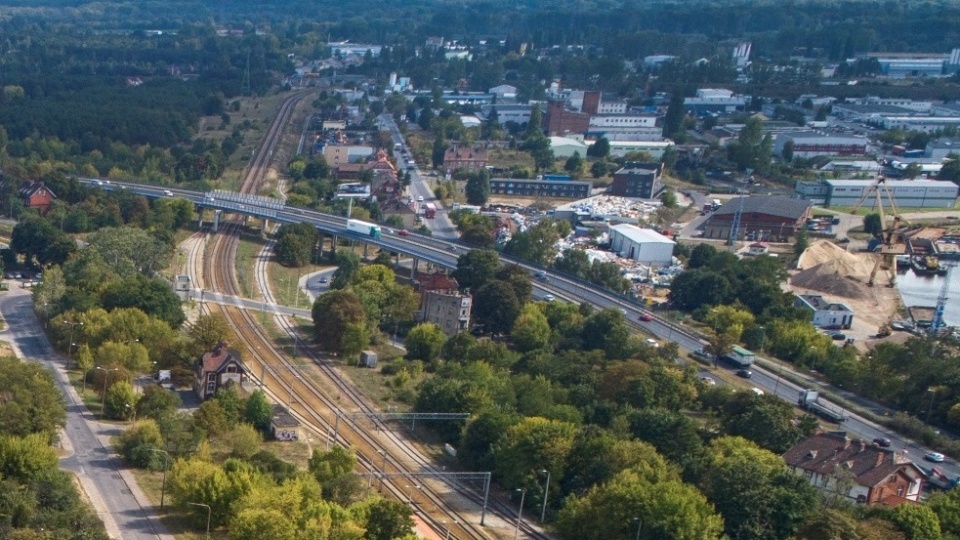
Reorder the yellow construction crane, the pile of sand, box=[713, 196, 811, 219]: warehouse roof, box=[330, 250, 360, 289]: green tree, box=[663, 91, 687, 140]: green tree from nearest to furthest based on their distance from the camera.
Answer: box=[330, 250, 360, 289]: green tree → the pile of sand → the yellow construction crane → box=[713, 196, 811, 219]: warehouse roof → box=[663, 91, 687, 140]: green tree

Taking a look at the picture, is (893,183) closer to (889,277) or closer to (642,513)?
(889,277)

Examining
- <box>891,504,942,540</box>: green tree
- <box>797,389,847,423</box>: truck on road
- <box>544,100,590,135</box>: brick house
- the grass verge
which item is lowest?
the grass verge

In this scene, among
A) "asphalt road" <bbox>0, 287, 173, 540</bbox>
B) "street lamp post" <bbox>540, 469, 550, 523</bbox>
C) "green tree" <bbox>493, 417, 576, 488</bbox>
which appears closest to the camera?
"asphalt road" <bbox>0, 287, 173, 540</bbox>

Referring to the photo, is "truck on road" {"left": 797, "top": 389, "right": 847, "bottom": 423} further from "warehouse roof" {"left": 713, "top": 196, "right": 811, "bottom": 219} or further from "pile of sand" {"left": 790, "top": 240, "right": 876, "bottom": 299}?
"warehouse roof" {"left": 713, "top": 196, "right": 811, "bottom": 219}

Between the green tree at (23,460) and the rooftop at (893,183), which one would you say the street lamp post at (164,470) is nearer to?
the green tree at (23,460)

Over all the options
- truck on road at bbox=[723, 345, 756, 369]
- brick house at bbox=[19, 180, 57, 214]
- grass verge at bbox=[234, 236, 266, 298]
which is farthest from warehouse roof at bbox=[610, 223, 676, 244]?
brick house at bbox=[19, 180, 57, 214]

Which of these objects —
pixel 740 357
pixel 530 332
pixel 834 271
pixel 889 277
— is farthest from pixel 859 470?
pixel 889 277
